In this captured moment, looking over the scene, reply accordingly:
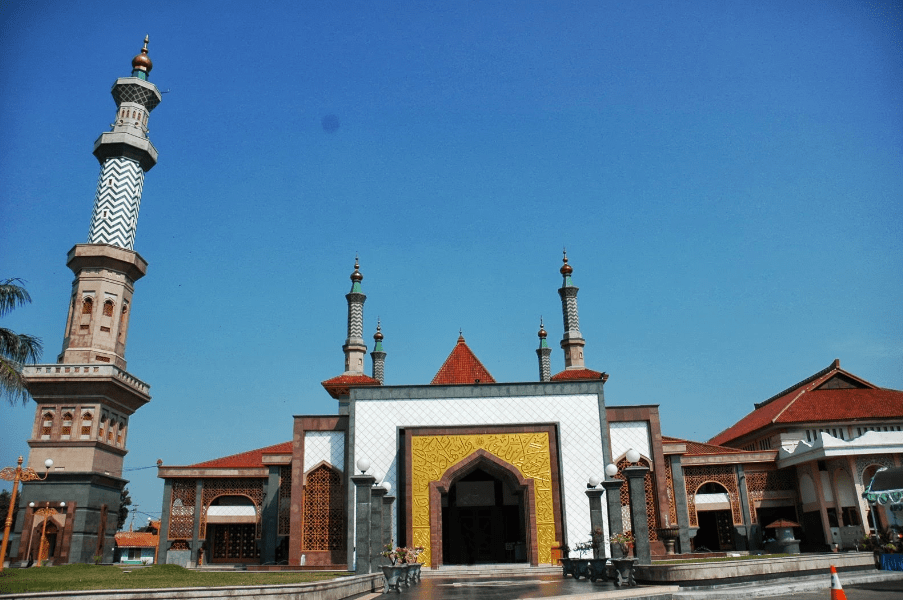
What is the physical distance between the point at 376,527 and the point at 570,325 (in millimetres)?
17367

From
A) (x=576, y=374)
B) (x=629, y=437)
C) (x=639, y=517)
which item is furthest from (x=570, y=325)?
(x=639, y=517)

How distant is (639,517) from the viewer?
43.2 ft

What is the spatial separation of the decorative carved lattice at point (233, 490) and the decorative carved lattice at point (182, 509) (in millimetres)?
449

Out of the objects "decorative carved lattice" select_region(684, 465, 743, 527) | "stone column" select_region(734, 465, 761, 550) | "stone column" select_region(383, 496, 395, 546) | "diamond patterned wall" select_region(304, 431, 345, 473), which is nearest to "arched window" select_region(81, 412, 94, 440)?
"diamond patterned wall" select_region(304, 431, 345, 473)

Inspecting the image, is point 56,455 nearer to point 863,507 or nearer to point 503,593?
point 503,593

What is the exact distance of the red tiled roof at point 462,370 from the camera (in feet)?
91.2

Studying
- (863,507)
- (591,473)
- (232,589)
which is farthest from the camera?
(863,507)

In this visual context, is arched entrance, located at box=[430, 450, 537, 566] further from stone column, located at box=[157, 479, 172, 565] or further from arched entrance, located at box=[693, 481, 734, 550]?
stone column, located at box=[157, 479, 172, 565]

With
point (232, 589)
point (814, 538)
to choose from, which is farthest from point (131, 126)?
point (814, 538)

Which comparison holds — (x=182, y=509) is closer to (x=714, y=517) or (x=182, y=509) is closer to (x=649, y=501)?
(x=649, y=501)

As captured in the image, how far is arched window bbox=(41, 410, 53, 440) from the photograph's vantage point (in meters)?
23.3

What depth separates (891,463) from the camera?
75.7 feet

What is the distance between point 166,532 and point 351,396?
8.57 meters

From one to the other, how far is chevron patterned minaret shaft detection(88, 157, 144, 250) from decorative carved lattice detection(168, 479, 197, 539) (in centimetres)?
947
